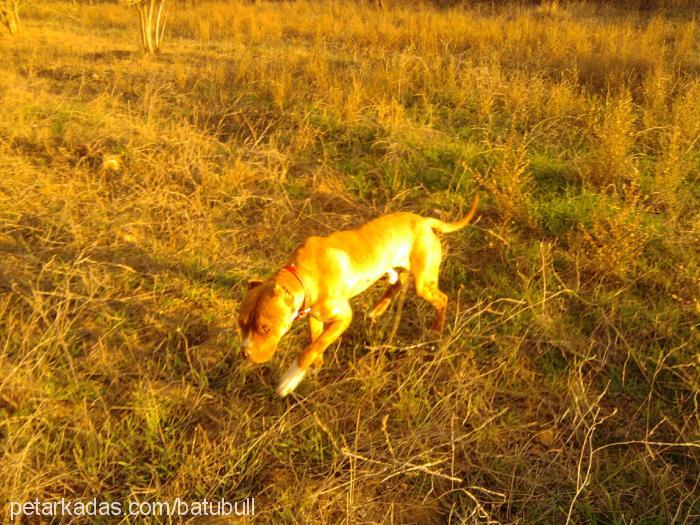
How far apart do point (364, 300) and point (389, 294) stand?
22 cm

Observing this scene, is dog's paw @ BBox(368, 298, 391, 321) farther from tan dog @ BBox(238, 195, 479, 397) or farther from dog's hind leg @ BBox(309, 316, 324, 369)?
dog's hind leg @ BBox(309, 316, 324, 369)

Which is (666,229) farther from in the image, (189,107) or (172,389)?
(189,107)

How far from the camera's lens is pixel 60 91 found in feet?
23.5

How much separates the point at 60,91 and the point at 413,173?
18.1ft

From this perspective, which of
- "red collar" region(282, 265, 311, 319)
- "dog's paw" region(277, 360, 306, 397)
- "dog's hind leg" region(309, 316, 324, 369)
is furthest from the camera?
"dog's hind leg" region(309, 316, 324, 369)

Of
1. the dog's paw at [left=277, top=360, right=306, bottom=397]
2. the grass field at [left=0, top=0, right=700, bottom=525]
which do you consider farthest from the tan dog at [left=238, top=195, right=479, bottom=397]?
the grass field at [left=0, top=0, right=700, bottom=525]

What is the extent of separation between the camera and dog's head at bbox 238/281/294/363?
2.29 meters

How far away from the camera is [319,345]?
274 centimetres

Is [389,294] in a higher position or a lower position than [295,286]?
lower

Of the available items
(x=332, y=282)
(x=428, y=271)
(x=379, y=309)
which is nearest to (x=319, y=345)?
(x=332, y=282)

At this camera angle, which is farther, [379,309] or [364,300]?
[364,300]

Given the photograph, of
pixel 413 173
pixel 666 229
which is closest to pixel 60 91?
pixel 413 173

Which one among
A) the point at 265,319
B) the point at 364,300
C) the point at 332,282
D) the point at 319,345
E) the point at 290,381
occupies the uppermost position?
the point at 265,319

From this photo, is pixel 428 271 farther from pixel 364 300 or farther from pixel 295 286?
pixel 295 286
